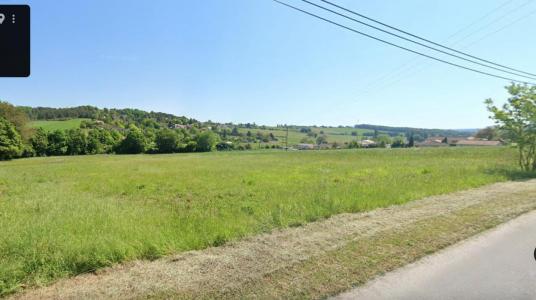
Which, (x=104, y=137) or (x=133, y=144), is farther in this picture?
(x=104, y=137)

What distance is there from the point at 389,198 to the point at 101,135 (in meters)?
94.7

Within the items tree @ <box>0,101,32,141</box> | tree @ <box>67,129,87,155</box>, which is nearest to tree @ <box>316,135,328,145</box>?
tree @ <box>67,129,87,155</box>

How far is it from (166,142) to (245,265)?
94.0m

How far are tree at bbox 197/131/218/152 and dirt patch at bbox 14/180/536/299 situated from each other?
97595 millimetres

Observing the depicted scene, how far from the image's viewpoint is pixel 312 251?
4840mm

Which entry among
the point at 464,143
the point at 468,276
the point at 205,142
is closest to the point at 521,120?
the point at 468,276

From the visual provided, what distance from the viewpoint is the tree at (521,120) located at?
656 inches

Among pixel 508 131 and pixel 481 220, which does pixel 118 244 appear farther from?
pixel 508 131

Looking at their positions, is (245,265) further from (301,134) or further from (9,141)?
(301,134)

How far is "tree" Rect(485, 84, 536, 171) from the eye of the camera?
16.7 meters

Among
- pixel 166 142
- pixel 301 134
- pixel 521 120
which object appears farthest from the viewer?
pixel 301 134

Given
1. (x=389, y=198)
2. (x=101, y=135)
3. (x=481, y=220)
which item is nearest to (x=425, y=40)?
(x=389, y=198)

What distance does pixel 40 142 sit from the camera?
234ft

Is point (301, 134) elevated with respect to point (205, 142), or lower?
elevated
